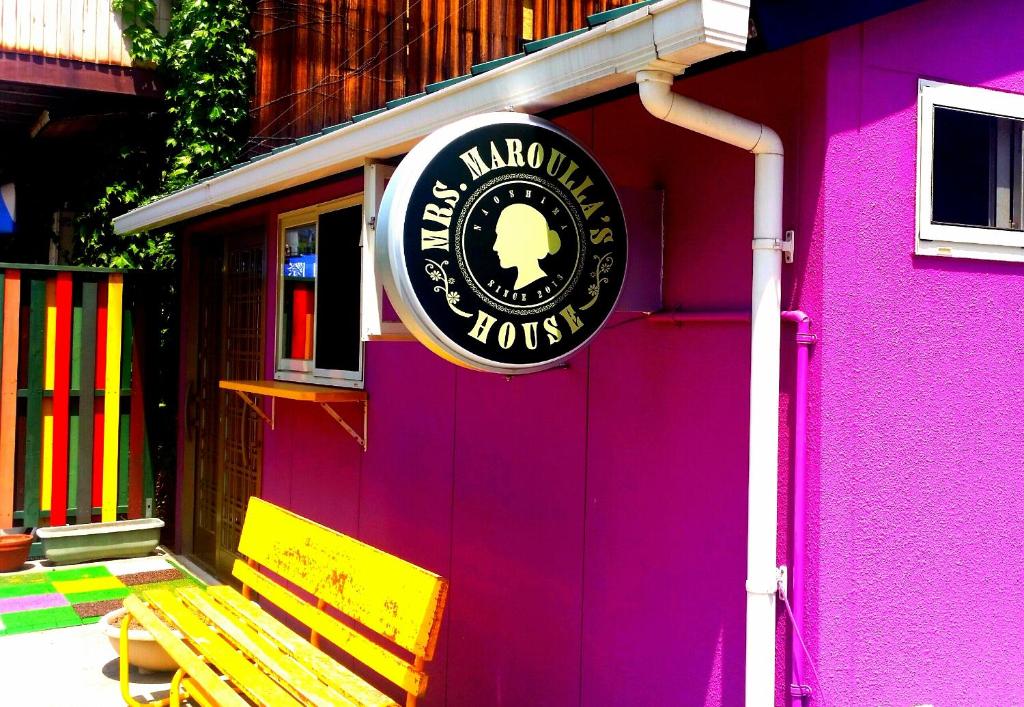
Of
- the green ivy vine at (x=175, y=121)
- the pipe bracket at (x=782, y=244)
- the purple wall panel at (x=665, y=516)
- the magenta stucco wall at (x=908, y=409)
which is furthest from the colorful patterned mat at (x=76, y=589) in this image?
the pipe bracket at (x=782, y=244)

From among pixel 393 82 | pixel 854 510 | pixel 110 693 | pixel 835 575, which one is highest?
pixel 393 82

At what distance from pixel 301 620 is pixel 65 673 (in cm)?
203

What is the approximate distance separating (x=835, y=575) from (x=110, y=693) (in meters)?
4.02

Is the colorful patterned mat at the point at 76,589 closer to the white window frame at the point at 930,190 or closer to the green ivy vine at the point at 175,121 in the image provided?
the green ivy vine at the point at 175,121

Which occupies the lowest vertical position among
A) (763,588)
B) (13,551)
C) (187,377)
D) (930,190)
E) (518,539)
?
(13,551)

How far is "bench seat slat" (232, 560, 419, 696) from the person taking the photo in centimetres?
351

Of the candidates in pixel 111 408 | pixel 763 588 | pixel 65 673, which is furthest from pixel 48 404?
pixel 763 588

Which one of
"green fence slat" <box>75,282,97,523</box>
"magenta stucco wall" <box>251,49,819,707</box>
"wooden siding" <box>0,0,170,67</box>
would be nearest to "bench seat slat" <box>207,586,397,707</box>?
"magenta stucco wall" <box>251,49,819,707</box>

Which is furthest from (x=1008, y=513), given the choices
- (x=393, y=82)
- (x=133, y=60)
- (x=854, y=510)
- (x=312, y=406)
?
(x=133, y=60)

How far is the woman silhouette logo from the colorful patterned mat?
4.97m

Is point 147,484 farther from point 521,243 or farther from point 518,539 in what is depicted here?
point 521,243

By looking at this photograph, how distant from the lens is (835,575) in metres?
2.92

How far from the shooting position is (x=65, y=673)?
5.66 metres

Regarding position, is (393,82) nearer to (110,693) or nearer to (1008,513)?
(110,693)
